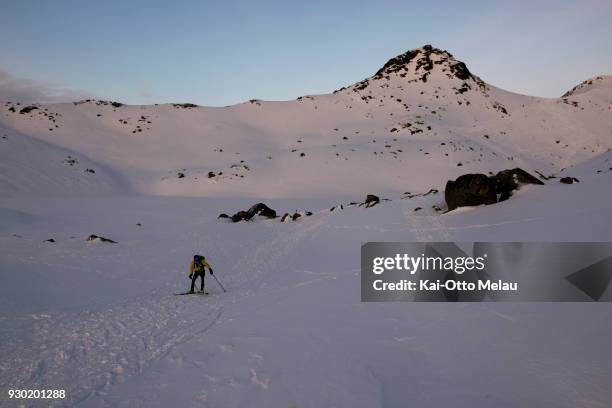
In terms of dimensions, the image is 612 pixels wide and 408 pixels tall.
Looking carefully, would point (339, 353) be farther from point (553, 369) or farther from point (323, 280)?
point (323, 280)

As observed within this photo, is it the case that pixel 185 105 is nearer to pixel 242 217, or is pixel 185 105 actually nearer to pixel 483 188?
pixel 242 217

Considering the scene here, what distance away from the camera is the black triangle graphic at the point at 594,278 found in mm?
Result: 8565

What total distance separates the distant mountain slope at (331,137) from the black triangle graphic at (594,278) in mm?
31101

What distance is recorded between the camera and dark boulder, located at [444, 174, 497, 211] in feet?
64.0

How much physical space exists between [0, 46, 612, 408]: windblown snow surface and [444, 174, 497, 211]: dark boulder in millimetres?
699

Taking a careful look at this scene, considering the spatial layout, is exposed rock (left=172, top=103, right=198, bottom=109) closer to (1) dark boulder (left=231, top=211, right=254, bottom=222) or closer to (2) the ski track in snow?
(1) dark boulder (left=231, top=211, right=254, bottom=222)

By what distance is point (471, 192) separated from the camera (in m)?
19.8

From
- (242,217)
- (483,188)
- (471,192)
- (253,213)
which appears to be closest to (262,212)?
(253,213)

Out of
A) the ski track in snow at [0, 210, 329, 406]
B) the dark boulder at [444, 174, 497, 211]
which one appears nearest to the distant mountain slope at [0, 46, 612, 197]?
the dark boulder at [444, 174, 497, 211]

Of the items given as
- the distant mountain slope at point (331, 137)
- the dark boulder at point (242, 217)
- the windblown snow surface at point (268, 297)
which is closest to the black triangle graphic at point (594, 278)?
the windblown snow surface at point (268, 297)

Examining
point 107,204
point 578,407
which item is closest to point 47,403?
point 578,407

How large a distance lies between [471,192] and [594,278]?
1113 centimetres

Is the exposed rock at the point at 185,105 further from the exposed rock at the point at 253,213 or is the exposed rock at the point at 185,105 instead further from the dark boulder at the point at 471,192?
the dark boulder at the point at 471,192

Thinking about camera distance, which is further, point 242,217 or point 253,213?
point 253,213
